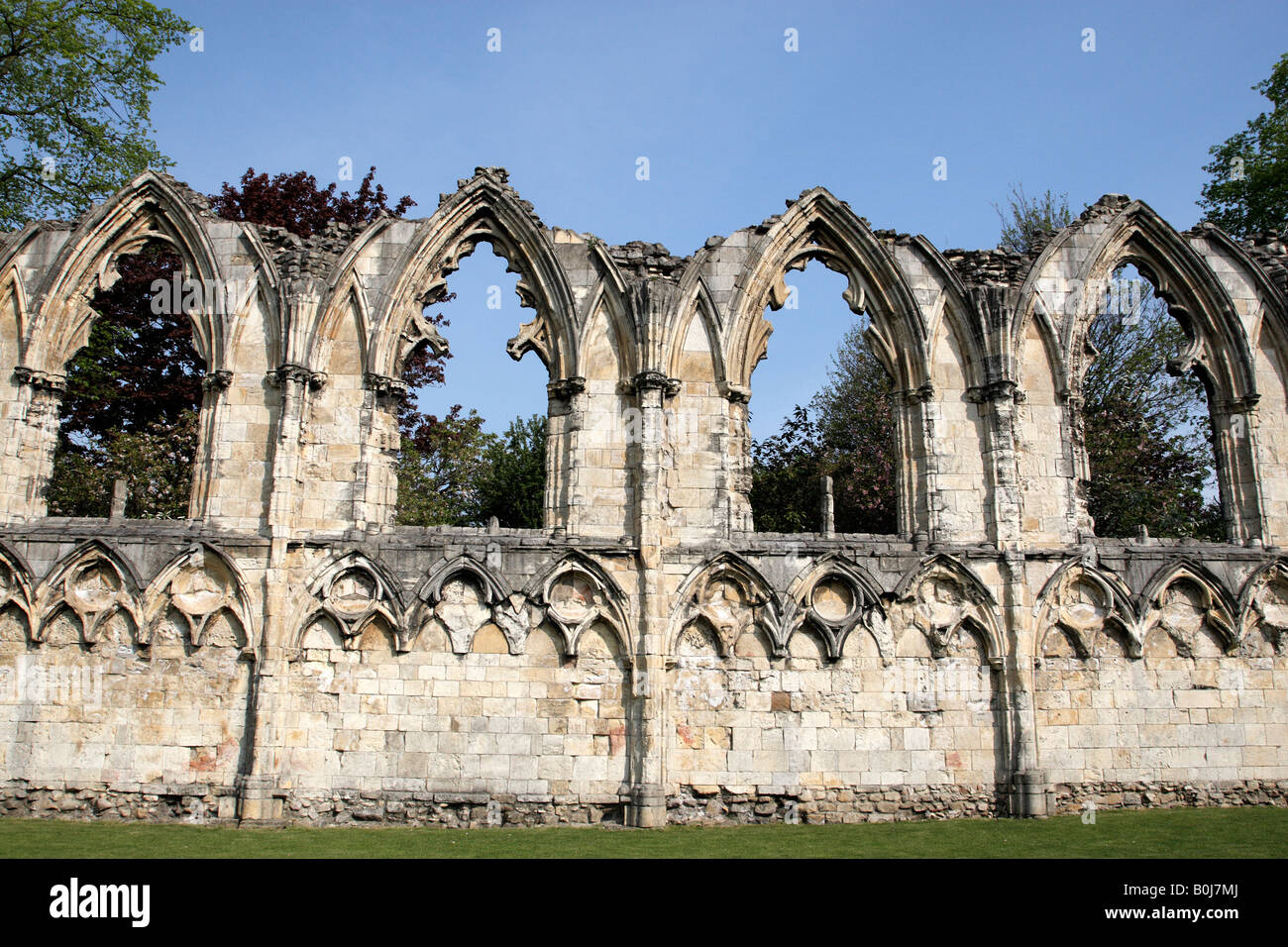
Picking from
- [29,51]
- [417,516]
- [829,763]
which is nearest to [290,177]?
[29,51]

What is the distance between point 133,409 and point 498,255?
11461 mm

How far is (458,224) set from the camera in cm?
1275

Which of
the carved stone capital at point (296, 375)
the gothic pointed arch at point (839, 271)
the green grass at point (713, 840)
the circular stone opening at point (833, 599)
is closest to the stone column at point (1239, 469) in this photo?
the green grass at point (713, 840)

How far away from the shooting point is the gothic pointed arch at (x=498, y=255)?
1239 centimetres

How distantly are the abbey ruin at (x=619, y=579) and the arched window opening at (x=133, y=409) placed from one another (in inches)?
209

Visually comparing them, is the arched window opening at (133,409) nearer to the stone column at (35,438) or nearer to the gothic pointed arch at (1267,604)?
the stone column at (35,438)

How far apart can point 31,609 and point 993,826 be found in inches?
427

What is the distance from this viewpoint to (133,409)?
67.2 feet

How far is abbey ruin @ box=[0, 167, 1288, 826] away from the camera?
36.7 ft

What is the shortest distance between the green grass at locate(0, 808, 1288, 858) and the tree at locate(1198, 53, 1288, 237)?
13.0 meters

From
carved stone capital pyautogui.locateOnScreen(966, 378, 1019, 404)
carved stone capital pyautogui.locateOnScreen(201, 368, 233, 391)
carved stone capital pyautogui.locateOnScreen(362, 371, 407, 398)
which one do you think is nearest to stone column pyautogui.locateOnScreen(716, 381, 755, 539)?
carved stone capital pyautogui.locateOnScreen(966, 378, 1019, 404)

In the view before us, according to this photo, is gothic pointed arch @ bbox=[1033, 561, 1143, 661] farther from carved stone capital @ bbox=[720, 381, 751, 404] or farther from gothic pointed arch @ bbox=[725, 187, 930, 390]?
carved stone capital @ bbox=[720, 381, 751, 404]

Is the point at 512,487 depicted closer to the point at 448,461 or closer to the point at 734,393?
the point at 448,461
